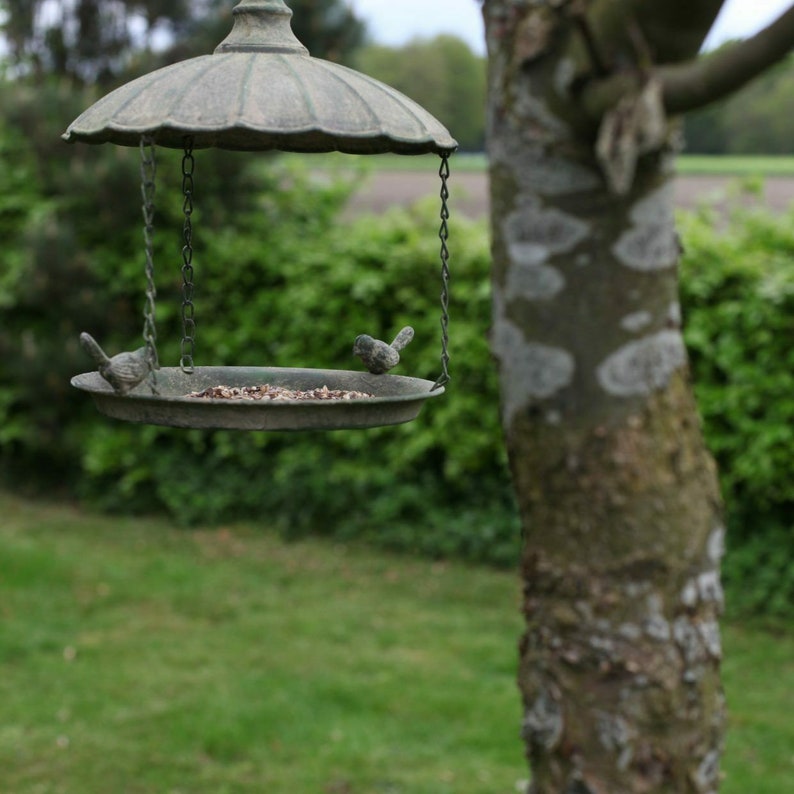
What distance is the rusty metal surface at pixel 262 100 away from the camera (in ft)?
7.64

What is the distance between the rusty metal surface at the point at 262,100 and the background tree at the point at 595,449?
10.0 inches

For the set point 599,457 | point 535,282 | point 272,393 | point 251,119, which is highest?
point 251,119

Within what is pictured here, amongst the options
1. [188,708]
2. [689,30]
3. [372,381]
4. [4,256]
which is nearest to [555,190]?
[689,30]

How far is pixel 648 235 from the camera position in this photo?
2461mm

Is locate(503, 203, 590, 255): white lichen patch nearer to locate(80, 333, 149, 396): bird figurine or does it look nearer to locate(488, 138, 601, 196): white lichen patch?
locate(488, 138, 601, 196): white lichen patch

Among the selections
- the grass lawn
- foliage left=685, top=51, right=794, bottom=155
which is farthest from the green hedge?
foliage left=685, top=51, right=794, bottom=155

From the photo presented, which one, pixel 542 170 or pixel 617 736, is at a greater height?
pixel 542 170

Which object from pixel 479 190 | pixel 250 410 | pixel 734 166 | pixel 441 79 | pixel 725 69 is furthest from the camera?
pixel 734 166

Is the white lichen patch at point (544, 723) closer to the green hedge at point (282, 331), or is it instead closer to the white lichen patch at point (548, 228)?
the white lichen patch at point (548, 228)

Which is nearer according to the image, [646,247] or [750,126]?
[646,247]

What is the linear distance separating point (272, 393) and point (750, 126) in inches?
779

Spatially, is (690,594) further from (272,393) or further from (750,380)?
(750,380)

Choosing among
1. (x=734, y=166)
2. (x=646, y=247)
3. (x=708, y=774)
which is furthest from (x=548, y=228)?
(x=734, y=166)

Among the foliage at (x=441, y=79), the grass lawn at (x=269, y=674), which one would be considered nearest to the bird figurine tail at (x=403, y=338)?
the grass lawn at (x=269, y=674)
